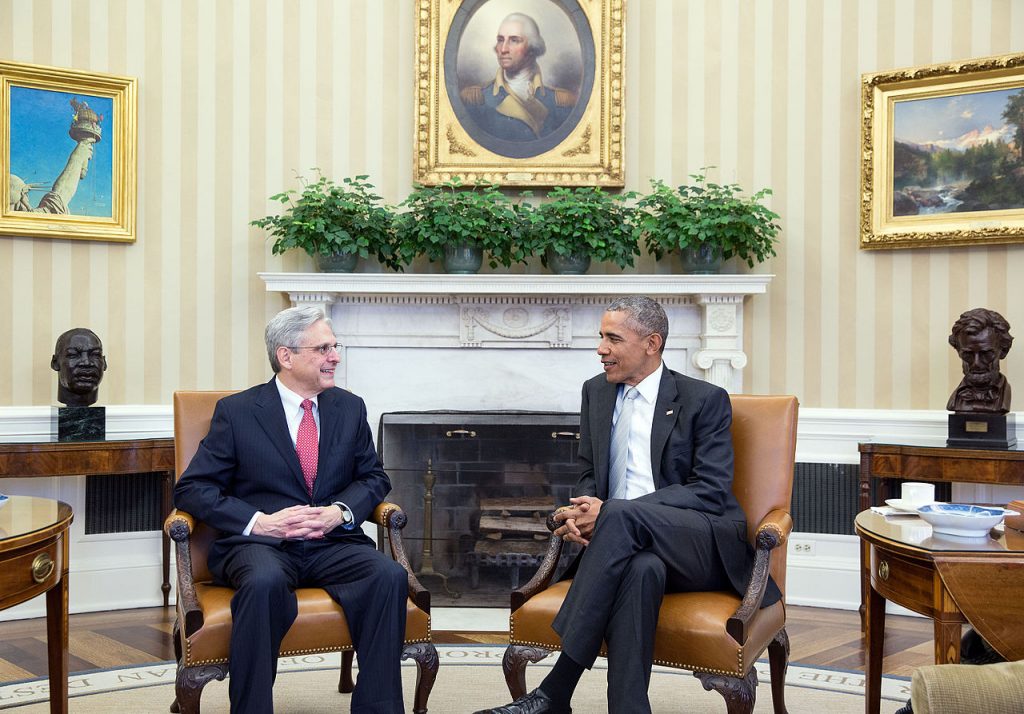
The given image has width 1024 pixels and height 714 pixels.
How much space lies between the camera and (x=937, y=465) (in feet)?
14.4

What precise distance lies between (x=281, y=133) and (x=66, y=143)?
111 centimetres

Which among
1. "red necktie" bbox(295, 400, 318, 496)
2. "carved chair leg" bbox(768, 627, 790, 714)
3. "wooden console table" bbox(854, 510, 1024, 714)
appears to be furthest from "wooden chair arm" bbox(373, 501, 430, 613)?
"wooden console table" bbox(854, 510, 1024, 714)

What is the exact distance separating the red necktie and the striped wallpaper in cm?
210

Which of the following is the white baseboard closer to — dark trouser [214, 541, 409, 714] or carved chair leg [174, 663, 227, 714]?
dark trouser [214, 541, 409, 714]

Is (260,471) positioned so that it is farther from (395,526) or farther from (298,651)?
(298,651)

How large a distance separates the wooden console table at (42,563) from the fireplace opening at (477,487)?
2201 millimetres

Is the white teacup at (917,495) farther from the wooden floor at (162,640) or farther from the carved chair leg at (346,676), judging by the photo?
the carved chair leg at (346,676)

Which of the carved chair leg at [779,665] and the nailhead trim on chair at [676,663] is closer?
the nailhead trim on chair at [676,663]

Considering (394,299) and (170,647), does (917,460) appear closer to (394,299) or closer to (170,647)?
(394,299)

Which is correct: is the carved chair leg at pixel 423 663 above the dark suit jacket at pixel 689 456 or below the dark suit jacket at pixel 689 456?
below

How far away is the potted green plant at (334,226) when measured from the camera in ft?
15.9

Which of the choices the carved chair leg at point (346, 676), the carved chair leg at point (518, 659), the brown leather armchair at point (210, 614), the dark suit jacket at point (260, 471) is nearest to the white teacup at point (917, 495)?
the carved chair leg at point (518, 659)

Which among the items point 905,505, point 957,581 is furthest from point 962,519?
point 905,505

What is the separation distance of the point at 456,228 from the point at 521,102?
93 cm
